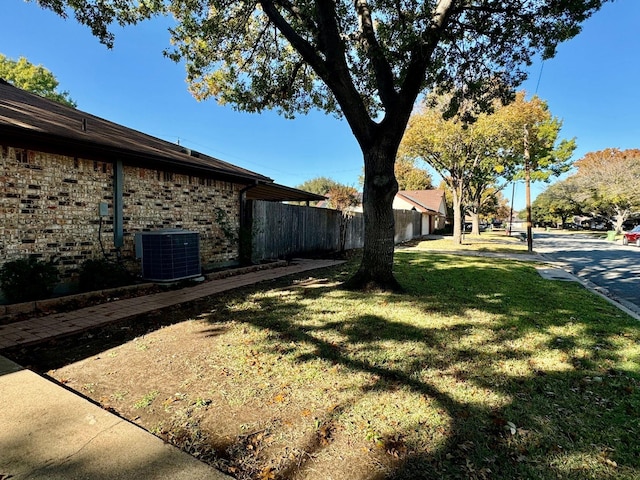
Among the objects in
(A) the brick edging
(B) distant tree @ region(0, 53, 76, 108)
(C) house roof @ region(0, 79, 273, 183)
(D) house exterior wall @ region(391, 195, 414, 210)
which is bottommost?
(A) the brick edging

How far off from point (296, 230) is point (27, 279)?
8.21 m

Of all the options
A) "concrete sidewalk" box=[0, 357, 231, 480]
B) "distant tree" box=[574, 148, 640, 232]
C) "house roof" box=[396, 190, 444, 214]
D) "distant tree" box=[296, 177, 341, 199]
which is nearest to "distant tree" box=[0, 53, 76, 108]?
"concrete sidewalk" box=[0, 357, 231, 480]

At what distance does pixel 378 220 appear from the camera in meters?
6.39

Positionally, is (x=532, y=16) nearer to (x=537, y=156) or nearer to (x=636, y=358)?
(x=636, y=358)

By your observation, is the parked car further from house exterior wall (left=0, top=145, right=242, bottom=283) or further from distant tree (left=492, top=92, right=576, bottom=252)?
house exterior wall (left=0, top=145, right=242, bottom=283)

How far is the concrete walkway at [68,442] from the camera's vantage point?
6.03 feet

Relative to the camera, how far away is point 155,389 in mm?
2816

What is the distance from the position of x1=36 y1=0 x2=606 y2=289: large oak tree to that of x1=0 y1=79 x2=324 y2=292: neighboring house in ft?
10.6

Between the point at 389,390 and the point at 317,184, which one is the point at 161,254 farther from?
the point at 317,184

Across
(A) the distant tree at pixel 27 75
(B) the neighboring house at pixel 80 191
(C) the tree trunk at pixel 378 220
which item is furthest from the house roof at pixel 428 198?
(A) the distant tree at pixel 27 75

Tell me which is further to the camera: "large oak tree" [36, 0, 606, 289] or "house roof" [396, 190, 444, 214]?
"house roof" [396, 190, 444, 214]

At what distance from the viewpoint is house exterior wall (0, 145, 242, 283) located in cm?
505

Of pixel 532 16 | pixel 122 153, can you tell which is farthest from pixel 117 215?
pixel 532 16

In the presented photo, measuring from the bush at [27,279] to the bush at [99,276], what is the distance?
0.51 m
